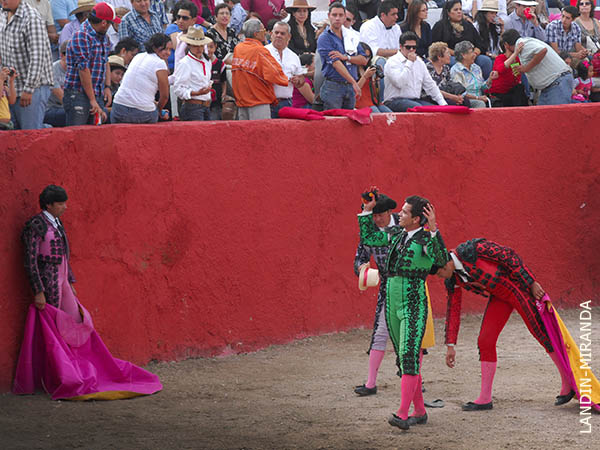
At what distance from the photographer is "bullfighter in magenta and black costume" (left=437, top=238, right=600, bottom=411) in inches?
291

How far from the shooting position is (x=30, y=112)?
9.10 metres

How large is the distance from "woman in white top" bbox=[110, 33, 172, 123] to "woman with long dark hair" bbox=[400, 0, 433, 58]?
4.53 m

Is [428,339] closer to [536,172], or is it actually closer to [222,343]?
[222,343]

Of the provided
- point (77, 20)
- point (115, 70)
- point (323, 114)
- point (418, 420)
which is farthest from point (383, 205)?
point (77, 20)

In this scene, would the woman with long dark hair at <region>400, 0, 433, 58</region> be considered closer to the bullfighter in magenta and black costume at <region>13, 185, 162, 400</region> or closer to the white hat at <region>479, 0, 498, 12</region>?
the white hat at <region>479, 0, 498, 12</region>

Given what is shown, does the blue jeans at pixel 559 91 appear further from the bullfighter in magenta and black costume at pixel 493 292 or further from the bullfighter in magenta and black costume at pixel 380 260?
the bullfighter in magenta and black costume at pixel 493 292

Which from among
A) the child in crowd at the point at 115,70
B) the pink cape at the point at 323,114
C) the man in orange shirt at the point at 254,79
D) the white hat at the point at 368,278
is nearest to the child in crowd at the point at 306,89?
the man in orange shirt at the point at 254,79

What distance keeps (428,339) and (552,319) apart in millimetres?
968

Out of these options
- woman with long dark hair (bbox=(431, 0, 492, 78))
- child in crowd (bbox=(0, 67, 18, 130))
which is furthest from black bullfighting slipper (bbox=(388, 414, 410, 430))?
woman with long dark hair (bbox=(431, 0, 492, 78))

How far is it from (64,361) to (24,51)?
308 centimetres

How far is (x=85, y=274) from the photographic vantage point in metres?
8.39

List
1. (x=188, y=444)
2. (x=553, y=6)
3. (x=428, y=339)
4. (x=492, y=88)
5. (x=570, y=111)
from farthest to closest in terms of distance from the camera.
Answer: (x=553, y=6)
(x=492, y=88)
(x=570, y=111)
(x=428, y=339)
(x=188, y=444)

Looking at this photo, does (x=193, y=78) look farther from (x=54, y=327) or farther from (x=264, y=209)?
(x=54, y=327)

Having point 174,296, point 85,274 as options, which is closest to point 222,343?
point 174,296
